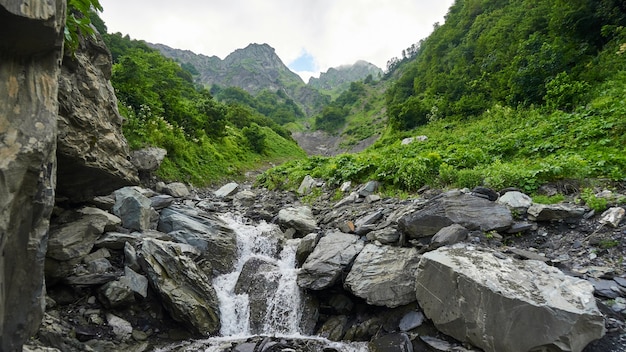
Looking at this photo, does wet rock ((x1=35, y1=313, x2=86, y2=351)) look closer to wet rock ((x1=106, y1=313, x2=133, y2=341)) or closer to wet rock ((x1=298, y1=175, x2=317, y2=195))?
wet rock ((x1=106, y1=313, x2=133, y2=341))

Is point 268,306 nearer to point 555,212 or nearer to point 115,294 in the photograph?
point 115,294

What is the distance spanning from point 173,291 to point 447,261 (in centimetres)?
602

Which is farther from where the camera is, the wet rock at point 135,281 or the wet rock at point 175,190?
the wet rock at point 175,190

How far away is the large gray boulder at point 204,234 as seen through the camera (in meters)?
9.20

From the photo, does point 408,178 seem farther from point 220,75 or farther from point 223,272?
point 220,75

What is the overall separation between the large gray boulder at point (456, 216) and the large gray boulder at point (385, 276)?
0.63m

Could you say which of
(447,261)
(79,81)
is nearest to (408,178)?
(447,261)

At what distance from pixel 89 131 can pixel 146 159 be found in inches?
338

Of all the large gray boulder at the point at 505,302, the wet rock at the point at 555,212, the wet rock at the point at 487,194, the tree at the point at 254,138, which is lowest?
the large gray boulder at the point at 505,302

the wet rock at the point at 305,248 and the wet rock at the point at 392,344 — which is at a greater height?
the wet rock at the point at 305,248

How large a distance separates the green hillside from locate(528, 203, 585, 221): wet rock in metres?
1.48

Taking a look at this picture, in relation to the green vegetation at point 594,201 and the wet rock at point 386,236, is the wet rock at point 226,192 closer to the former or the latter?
the wet rock at point 386,236

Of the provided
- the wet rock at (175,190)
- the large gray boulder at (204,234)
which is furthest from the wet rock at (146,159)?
the large gray boulder at (204,234)

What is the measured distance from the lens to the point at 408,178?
11.7m
